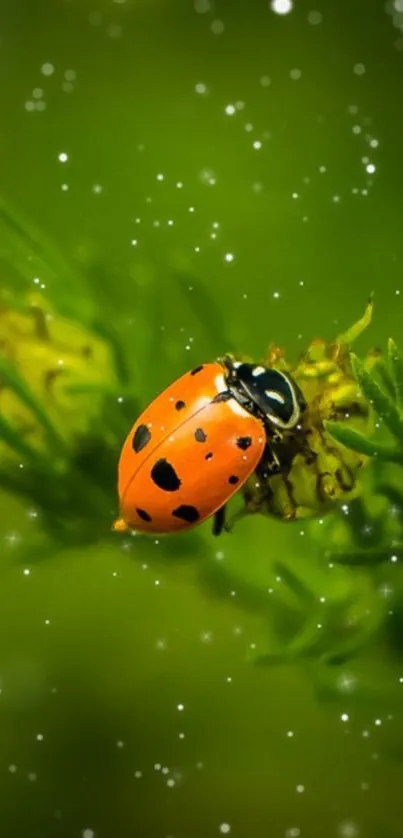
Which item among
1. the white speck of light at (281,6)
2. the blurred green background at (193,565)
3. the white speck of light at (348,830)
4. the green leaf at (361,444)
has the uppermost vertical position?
the white speck of light at (281,6)

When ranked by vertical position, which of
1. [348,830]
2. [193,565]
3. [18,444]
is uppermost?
[18,444]

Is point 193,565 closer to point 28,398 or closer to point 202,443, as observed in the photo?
point 202,443

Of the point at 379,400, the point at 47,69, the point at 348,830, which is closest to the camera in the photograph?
the point at 379,400

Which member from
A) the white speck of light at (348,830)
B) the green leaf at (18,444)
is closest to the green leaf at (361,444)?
the green leaf at (18,444)

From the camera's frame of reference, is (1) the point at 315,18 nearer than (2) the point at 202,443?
No

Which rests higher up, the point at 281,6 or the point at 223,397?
the point at 281,6

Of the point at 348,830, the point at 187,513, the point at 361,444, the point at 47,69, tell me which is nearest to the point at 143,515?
the point at 187,513

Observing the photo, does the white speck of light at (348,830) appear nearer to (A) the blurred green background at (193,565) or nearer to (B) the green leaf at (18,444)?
(A) the blurred green background at (193,565)

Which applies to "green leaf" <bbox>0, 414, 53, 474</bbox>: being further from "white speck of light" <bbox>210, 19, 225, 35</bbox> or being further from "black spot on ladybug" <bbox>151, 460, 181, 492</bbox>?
"white speck of light" <bbox>210, 19, 225, 35</bbox>
